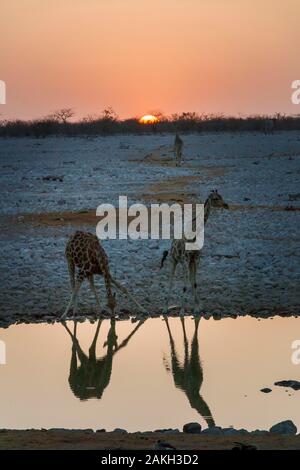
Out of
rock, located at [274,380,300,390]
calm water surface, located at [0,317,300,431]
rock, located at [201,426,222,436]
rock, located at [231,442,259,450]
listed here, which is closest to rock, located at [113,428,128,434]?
calm water surface, located at [0,317,300,431]

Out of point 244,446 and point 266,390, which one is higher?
point 244,446

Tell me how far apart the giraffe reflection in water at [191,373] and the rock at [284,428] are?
890mm

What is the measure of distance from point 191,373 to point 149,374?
21.3 inches

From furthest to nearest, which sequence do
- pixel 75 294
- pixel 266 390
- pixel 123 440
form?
1. pixel 75 294
2. pixel 266 390
3. pixel 123 440

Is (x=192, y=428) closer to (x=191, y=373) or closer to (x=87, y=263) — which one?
(x=191, y=373)

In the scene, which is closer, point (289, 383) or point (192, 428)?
point (192, 428)

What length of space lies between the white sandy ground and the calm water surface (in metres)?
0.88

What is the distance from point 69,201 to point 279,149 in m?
20.0

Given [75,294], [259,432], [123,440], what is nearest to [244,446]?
[259,432]

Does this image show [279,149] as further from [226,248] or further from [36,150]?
[226,248]

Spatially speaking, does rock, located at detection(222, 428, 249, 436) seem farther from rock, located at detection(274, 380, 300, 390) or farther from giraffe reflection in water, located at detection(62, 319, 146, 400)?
giraffe reflection in water, located at detection(62, 319, 146, 400)

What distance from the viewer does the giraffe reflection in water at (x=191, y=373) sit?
9234mm

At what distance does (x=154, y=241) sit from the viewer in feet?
59.9

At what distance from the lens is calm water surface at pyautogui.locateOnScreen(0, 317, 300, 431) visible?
881 cm
